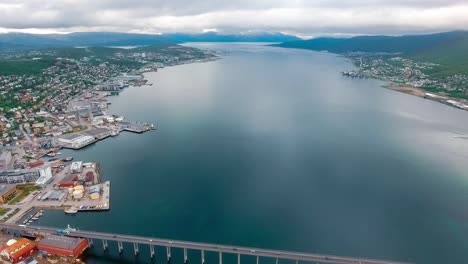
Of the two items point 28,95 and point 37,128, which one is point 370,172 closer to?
point 37,128

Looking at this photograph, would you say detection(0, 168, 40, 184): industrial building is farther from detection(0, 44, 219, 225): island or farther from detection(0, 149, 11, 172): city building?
detection(0, 149, 11, 172): city building

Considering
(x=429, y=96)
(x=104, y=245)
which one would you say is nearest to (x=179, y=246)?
(x=104, y=245)

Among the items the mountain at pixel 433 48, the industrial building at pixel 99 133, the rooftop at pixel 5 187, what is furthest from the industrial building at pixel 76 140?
the mountain at pixel 433 48

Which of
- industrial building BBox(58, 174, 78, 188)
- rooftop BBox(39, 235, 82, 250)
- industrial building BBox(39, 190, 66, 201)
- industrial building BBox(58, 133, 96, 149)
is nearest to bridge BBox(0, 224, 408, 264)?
rooftop BBox(39, 235, 82, 250)

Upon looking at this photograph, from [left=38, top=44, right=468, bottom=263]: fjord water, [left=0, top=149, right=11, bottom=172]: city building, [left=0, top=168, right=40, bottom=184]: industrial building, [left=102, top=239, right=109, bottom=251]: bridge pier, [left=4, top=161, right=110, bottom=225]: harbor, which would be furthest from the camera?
[left=0, top=149, right=11, bottom=172]: city building

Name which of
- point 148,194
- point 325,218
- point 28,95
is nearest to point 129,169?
point 148,194

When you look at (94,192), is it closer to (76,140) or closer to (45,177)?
(45,177)

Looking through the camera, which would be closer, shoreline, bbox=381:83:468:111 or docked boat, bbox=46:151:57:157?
docked boat, bbox=46:151:57:157
